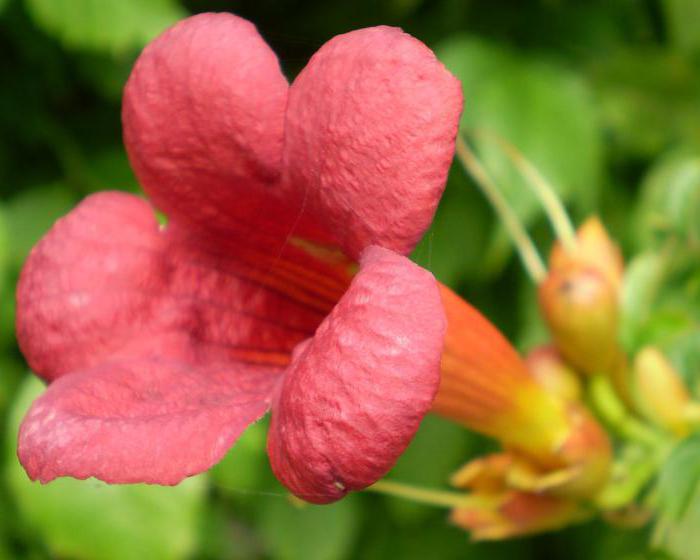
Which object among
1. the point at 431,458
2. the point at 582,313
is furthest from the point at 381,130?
the point at 431,458

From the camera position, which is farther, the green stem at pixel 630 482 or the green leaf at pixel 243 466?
the green leaf at pixel 243 466

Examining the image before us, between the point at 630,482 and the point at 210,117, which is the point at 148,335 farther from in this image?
the point at 630,482

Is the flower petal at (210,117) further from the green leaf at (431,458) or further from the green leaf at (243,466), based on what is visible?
the green leaf at (431,458)

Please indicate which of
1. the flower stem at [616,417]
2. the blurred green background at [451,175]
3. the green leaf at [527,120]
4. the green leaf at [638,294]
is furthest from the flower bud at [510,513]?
the green leaf at [527,120]

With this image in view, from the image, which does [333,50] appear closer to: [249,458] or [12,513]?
[249,458]

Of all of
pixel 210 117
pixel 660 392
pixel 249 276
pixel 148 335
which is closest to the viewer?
pixel 210 117

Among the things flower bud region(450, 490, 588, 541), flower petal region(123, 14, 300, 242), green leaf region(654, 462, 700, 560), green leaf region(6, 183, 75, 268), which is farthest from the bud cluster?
green leaf region(6, 183, 75, 268)

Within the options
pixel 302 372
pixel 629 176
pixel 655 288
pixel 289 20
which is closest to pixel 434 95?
pixel 302 372
